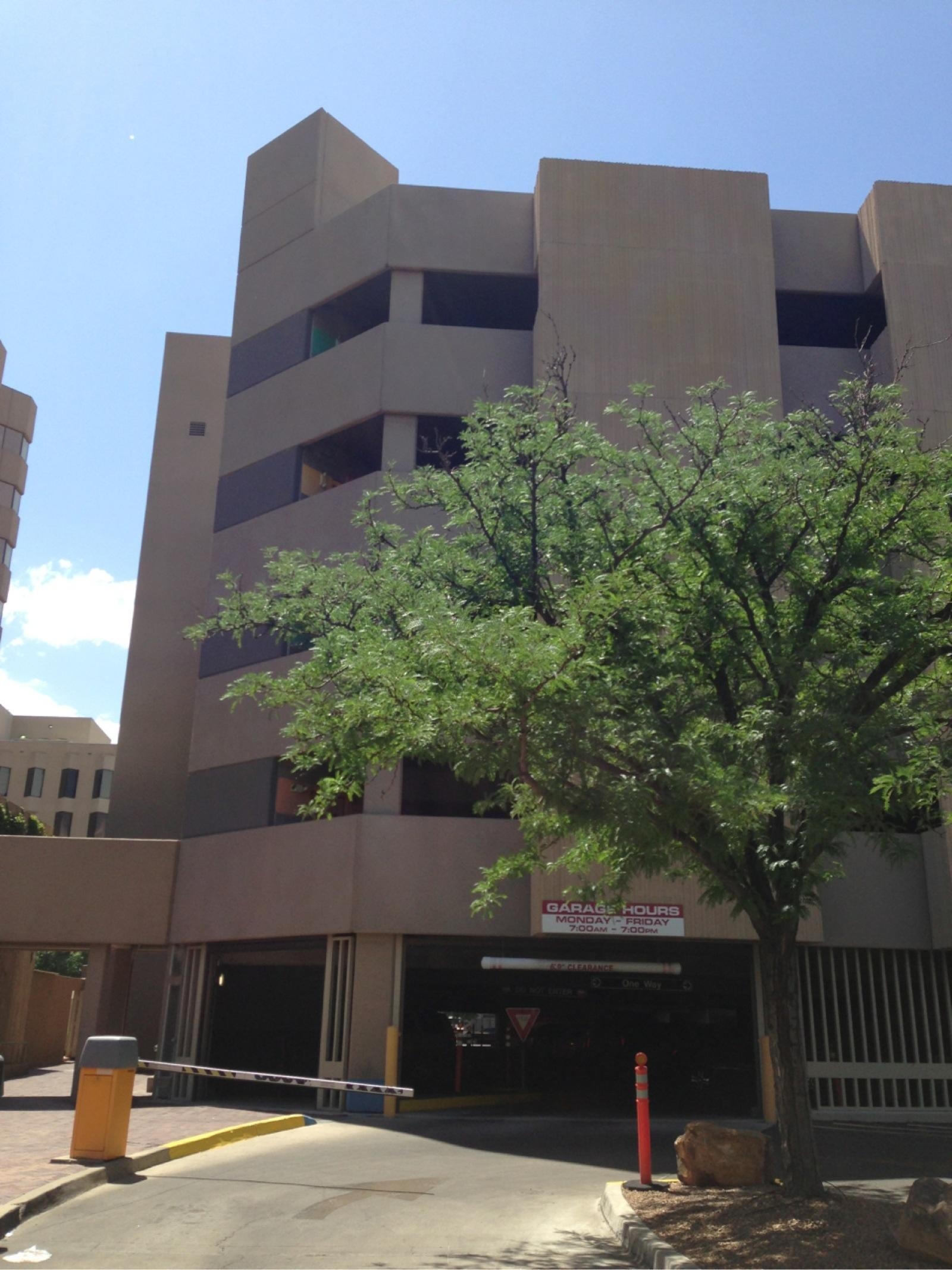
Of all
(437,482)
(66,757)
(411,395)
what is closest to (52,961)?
(66,757)

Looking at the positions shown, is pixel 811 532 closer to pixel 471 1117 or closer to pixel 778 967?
pixel 778 967

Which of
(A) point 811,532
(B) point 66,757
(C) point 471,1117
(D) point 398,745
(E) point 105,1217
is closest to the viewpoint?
(E) point 105,1217

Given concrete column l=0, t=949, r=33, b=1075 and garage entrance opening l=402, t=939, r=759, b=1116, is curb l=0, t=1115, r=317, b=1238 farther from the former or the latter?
concrete column l=0, t=949, r=33, b=1075

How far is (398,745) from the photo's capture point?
972cm

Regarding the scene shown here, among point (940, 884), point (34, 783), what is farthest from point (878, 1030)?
point (34, 783)

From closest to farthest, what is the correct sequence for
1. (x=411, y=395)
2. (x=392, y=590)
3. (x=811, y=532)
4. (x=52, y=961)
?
(x=811, y=532) → (x=392, y=590) → (x=411, y=395) → (x=52, y=961)

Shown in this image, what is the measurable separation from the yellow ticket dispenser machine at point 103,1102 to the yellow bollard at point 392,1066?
774cm

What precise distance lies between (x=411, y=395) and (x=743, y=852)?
14.8 m

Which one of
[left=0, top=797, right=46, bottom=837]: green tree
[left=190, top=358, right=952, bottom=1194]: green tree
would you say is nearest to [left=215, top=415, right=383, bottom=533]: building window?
[left=0, top=797, right=46, bottom=837]: green tree

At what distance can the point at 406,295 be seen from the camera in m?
23.6

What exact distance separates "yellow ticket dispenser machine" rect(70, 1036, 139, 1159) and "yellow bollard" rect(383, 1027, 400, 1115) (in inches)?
305

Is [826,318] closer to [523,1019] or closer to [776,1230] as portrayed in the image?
[523,1019]

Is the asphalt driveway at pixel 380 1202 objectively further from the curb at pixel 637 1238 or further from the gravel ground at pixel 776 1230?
the gravel ground at pixel 776 1230

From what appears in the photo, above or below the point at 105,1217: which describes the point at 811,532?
above
